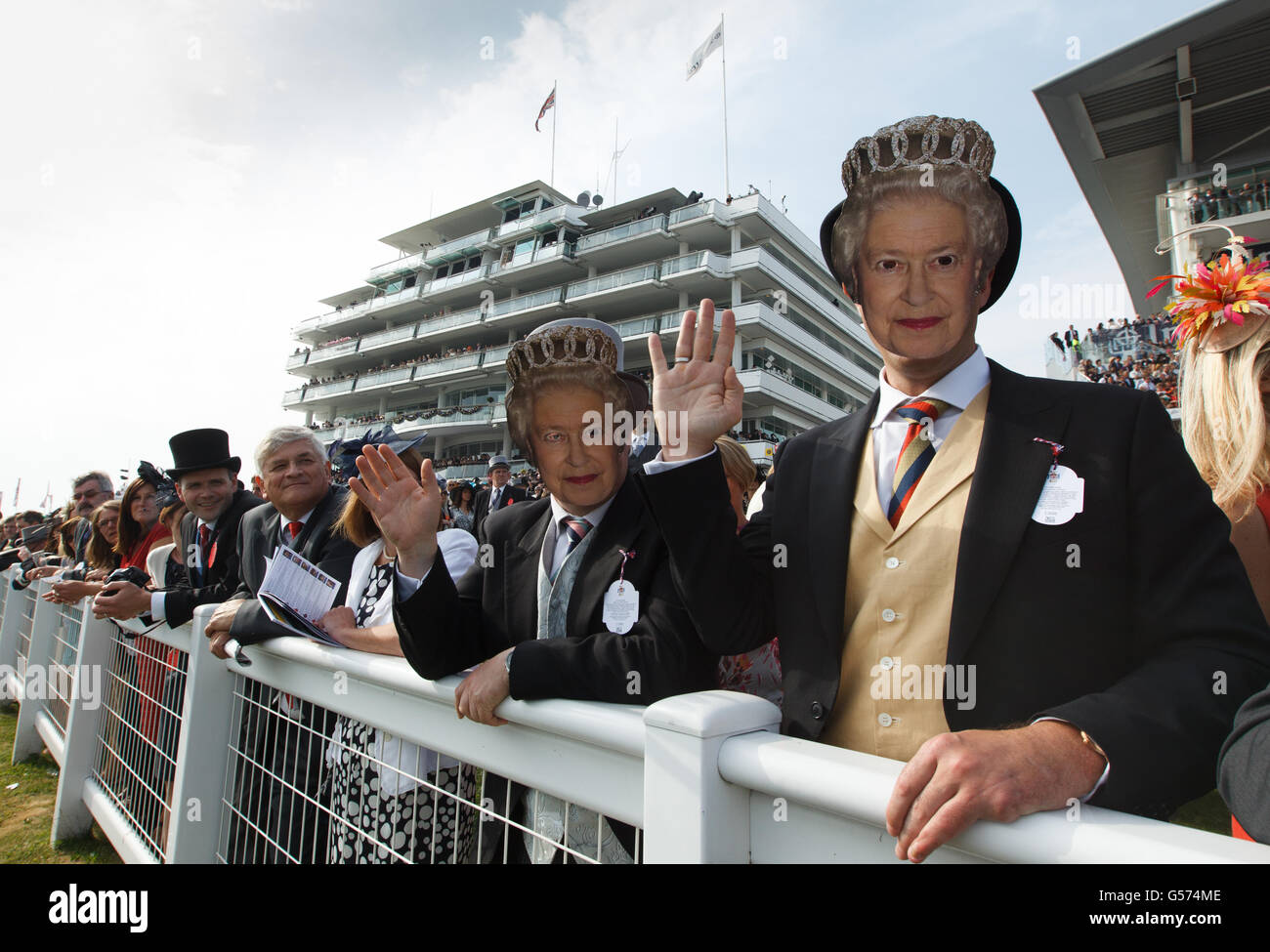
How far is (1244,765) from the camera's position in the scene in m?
0.83

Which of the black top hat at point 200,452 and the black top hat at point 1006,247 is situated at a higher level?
the black top hat at point 1006,247

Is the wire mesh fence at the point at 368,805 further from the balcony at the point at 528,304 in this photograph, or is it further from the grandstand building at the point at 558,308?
the balcony at the point at 528,304

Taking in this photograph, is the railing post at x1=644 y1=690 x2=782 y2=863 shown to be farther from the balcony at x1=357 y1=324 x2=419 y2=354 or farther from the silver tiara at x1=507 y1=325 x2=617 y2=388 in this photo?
the balcony at x1=357 y1=324 x2=419 y2=354

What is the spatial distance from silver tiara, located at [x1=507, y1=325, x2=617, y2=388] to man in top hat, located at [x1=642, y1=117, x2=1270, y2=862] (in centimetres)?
48

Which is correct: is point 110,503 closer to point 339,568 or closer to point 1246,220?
point 339,568

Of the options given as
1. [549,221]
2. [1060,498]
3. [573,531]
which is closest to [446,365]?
[549,221]

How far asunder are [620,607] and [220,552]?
3.27 metres

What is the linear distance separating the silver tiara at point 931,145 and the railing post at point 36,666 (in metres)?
6.78

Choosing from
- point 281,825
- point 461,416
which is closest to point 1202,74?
point 281,825

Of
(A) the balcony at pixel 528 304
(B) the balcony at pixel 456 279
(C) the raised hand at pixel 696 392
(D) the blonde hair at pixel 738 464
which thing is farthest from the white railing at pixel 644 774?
(B) the balcony at pixel 456 279

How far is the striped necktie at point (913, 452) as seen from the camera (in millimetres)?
1326

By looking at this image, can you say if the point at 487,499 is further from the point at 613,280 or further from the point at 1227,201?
the point at 613,280

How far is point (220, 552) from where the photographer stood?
12.9ft

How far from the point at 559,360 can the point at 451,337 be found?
4442 centimetres
